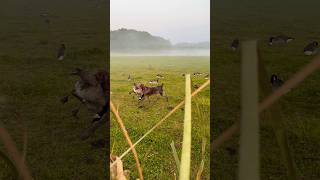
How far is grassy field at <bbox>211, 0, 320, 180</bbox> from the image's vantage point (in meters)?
3.56

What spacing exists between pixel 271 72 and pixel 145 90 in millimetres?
1211

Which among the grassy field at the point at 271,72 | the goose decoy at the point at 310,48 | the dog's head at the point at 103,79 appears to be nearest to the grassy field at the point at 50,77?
the grassy field at the point at 271,72

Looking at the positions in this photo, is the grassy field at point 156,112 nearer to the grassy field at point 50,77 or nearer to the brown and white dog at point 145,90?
the brown and white dog at point 145,90

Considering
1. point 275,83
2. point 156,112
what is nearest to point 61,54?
point 156,112

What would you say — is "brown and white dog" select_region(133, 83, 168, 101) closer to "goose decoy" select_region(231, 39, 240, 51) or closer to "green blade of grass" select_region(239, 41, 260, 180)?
"goose decoy" select_region(231, 39, 240, 51)

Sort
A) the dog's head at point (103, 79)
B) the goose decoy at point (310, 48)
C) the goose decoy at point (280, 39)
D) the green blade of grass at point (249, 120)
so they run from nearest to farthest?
the green blade of grass at point (249, 120) → the dog's head at point (103, 79) → the goose decoy at point (310, 48) → the goose decoy at point (280, 39)

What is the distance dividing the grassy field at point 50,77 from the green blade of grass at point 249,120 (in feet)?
11.2

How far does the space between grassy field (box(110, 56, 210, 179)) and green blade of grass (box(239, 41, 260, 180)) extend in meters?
3.80

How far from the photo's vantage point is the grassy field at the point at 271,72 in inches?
140

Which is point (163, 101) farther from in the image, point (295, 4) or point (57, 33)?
point (295, 4)

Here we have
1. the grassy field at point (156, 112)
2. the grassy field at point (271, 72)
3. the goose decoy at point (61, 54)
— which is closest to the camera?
the grassy field at point (271, 72)

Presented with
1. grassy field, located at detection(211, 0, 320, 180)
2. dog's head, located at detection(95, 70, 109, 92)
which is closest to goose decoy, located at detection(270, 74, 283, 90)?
dog's head, located at detection(95, 70, 109, 92)

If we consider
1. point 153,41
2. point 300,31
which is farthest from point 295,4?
point 153,41

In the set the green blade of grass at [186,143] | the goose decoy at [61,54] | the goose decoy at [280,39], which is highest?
the goose decoy at [280,39]
